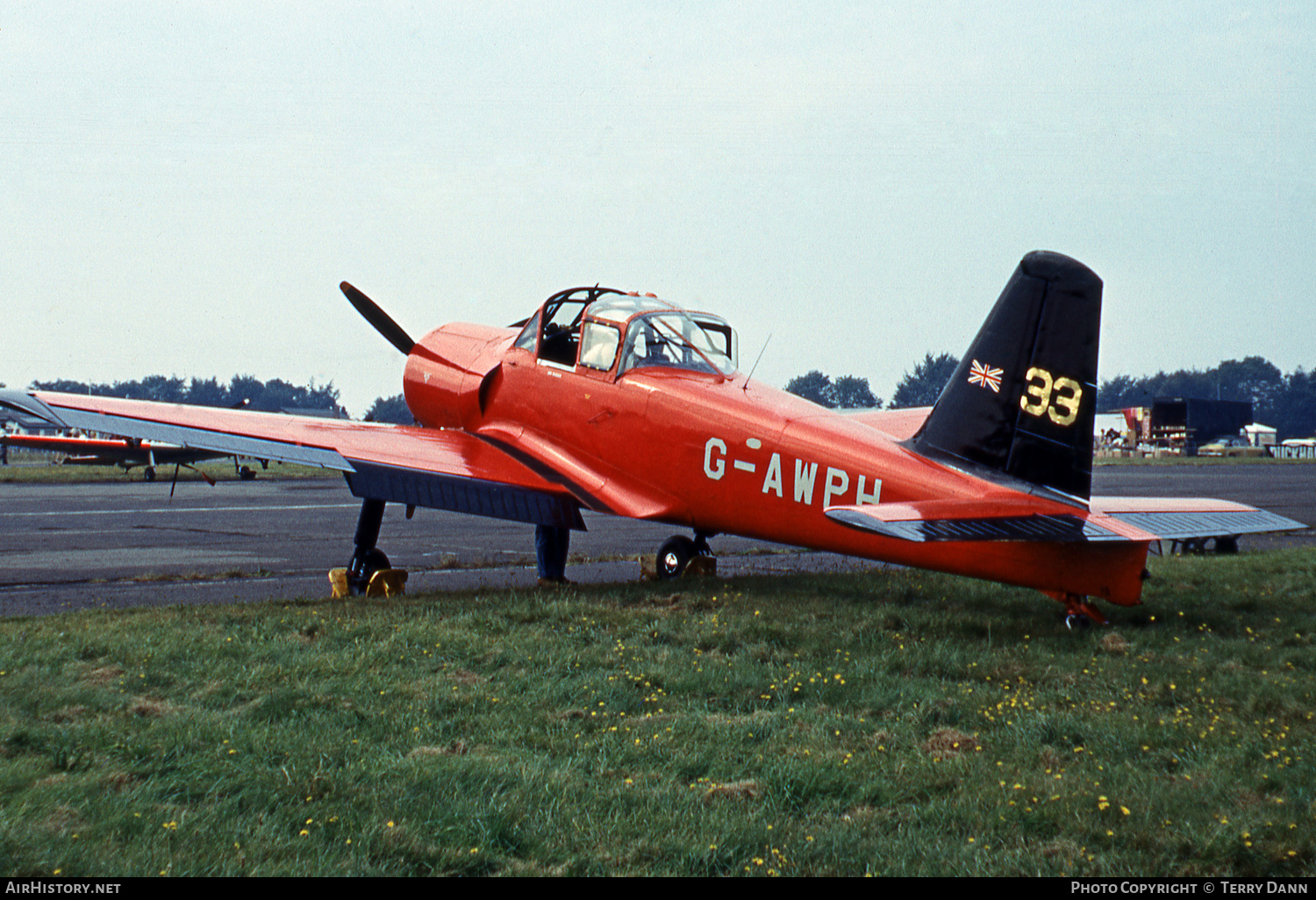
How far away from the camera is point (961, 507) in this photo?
732 cm

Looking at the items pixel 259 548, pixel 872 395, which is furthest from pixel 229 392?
pixel 259 548

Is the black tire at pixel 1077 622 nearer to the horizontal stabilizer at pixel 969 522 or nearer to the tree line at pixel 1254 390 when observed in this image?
the horizontal stabilizer at pixel 969 522

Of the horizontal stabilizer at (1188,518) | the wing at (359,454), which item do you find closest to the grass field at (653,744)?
the horizontal stabilizer at (1188,518)

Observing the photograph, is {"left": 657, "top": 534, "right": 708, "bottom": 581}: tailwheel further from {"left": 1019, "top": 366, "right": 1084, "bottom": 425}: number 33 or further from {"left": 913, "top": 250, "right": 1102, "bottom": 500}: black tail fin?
{"left": 1019, "top": 366, "right": 1084, "bottom": 425}: number 33

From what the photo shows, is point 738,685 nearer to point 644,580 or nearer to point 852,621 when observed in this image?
point 852,621

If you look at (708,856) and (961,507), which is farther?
(961,507)

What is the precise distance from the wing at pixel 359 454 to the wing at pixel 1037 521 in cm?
396

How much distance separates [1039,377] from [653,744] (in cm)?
445

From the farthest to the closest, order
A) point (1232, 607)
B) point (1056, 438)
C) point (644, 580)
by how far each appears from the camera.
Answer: point (644, 580)
point (1232, 607)
point (1056, 438)

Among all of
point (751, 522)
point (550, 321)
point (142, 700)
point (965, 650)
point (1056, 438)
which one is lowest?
point (142, 700)

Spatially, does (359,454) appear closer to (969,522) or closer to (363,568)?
(363,568)

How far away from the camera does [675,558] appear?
1148 cm

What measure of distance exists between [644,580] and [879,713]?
5.57 metres

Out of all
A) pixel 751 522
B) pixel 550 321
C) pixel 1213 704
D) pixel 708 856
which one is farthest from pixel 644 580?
pixel 708 856
